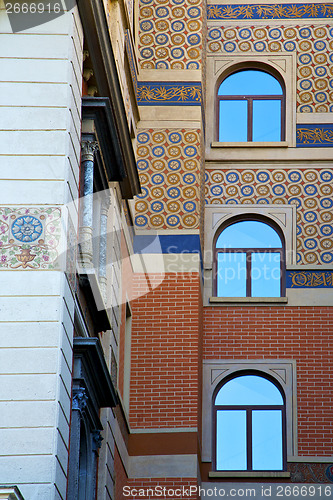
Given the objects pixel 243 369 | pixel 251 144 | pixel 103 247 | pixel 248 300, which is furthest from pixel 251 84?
pixel 103 247

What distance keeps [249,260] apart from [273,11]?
432cm

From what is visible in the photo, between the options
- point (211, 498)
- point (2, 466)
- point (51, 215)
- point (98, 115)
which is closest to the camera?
point (2, 466)

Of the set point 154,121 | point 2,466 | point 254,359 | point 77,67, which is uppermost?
point 154,121

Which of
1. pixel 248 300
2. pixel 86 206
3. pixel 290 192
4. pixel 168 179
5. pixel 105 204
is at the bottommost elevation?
pixel 86 206

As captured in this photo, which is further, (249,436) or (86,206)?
(249,436)

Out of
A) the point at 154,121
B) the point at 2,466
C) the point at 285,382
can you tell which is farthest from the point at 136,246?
the point at 2,466

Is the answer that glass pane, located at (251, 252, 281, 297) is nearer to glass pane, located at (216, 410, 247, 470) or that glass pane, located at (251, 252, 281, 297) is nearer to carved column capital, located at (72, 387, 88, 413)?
glass pane, located at (216, 410, 247, 470)

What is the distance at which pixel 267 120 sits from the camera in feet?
64.2

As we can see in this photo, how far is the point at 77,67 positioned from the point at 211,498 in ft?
27.5

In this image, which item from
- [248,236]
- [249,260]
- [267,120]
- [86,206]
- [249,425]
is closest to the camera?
[86,206]

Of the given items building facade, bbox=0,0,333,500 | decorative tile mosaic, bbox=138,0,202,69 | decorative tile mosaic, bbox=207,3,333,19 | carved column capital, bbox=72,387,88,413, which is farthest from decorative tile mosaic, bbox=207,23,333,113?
carved column capital, bbox=72,387,88,413

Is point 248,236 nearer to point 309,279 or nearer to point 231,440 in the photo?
point 309,279

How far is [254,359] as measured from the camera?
18.0m

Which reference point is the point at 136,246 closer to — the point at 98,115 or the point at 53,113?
the point at 98,115
